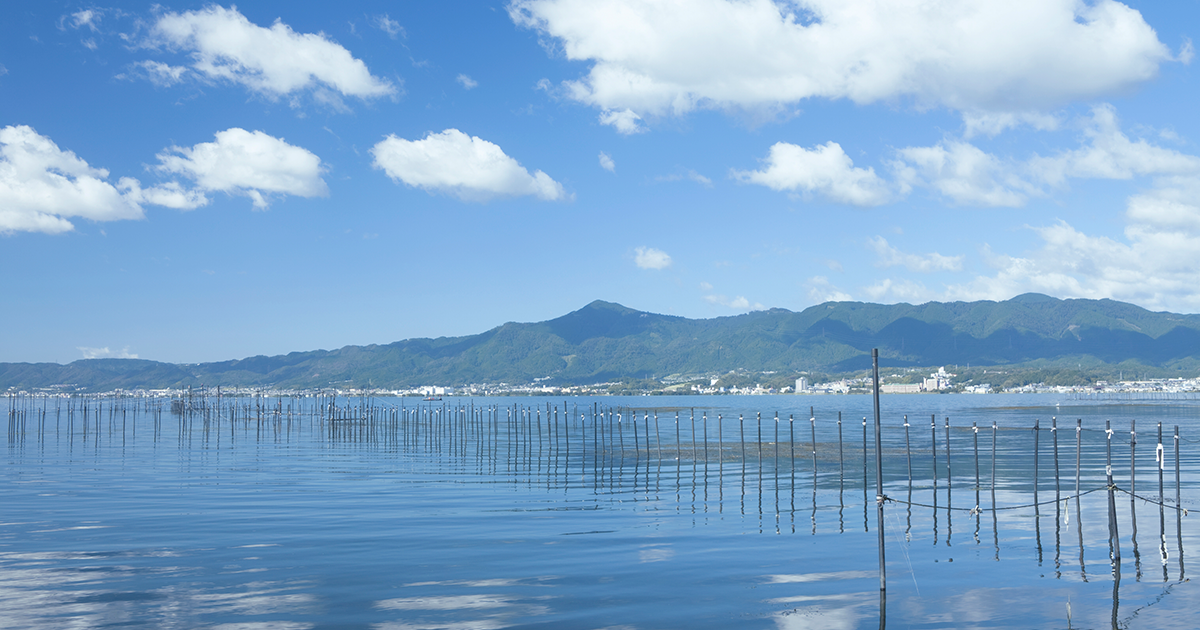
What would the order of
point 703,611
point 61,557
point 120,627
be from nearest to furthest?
1. point 120,627
2. point 703,611
3. point 61,557

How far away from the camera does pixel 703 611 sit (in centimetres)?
1706

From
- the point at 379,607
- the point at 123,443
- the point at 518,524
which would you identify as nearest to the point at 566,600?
the point at 379,607

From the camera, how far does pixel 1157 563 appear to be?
69.9 ft

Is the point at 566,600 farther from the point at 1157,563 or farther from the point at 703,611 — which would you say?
the point at 1157,563

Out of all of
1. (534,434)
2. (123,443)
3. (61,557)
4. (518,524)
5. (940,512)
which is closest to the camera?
(61,557)

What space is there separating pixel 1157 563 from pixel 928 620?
9027 millimetres

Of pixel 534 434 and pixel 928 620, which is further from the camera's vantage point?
pixel 534 434

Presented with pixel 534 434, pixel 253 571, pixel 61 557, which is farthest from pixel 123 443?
pixel 253 571

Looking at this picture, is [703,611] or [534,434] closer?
[703,611]

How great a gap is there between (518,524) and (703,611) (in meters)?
12.1

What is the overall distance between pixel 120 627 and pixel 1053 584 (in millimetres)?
19513

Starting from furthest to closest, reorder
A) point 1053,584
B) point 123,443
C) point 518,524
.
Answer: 1. point 123,443
2. point 518,524
3. point 1053,584

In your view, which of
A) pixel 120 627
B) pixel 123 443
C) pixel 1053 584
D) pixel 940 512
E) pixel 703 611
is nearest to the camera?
pixel 120 627

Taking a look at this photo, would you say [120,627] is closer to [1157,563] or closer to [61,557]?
[61,557]
